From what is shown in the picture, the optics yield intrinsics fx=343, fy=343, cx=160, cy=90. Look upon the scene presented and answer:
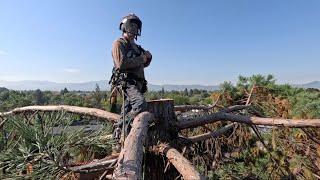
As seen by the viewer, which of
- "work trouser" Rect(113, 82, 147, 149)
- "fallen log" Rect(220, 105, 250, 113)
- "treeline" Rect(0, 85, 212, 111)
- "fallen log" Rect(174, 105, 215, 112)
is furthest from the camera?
"treeline" Rect(0, 85, 212, 111)

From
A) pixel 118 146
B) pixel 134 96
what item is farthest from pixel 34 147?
pixel 134 96

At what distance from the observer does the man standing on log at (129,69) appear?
298 cm

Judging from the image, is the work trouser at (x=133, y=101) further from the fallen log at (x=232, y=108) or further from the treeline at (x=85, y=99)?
the fallen log at (x=232, y=108)

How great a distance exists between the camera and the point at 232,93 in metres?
5.88

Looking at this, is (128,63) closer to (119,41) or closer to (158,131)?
(119,41)

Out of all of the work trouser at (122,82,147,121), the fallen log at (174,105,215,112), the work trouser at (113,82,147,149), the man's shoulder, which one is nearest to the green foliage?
the work trouser at (113,82,147,149)

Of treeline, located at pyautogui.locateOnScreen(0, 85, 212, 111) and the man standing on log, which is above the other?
the man standing on log

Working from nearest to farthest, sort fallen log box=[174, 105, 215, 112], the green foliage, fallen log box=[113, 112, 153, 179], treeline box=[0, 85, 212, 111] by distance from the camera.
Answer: fallen log box=[113, 112, 153, 179] < the green foliage < fallen log box=[174, 105, 215, 112] < treeline box=[0, 85, 212, 111]

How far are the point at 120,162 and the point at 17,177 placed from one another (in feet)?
2.16

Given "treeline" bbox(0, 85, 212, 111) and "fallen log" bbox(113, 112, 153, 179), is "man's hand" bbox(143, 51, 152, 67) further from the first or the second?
"fallen log" bbox(113, 112, 153, 179)

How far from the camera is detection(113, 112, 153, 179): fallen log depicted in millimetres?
1557

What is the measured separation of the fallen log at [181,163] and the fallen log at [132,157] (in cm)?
29

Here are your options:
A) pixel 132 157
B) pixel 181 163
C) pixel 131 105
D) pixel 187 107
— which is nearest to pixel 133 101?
pixel 131 105

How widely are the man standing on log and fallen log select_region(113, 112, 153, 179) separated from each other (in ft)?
2.14
